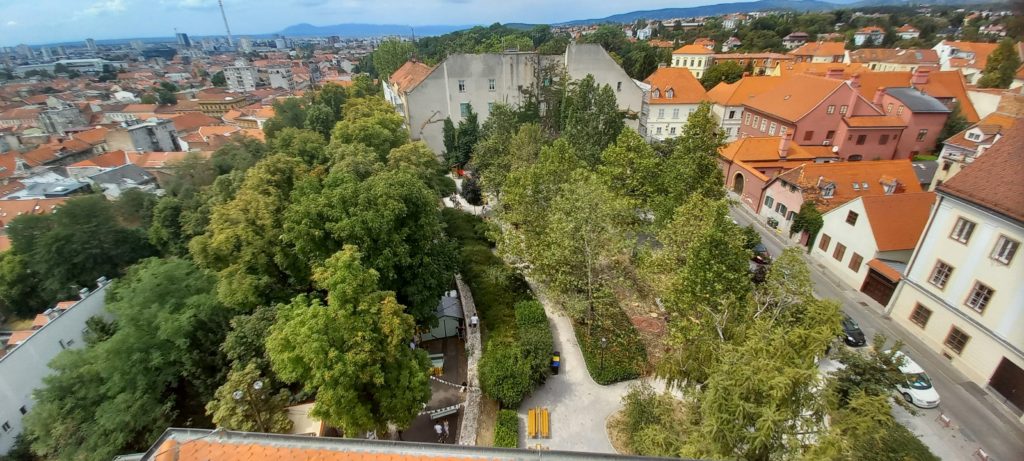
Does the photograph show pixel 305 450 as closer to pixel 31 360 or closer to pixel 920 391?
pixel 920 391

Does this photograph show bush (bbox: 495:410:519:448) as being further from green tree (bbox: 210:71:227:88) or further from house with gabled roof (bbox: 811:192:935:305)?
green tree (bbox: 210:71:227:88)

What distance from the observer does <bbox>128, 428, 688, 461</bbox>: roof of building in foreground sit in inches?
286

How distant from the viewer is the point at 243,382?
597 inches

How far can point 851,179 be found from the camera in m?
28.6

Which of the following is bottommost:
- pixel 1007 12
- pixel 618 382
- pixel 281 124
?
pixel 618 382

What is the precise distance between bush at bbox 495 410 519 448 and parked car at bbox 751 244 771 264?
1807cm

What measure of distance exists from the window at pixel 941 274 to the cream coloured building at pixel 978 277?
0.03 metres

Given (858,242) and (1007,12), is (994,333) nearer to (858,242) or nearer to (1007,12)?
(858,242)

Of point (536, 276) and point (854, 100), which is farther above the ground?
point (854, 100)

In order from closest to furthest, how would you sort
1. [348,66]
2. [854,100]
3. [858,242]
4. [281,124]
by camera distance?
[858,242] < [854,100] < [281,124] < [348,66]

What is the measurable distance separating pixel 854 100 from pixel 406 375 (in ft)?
141

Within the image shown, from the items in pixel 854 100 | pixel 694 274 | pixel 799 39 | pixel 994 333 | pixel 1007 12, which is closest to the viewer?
pixel 1007 12

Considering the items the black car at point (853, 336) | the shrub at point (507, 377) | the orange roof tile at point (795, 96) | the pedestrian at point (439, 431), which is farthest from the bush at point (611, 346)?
the orange roof tile at point (795, 96)

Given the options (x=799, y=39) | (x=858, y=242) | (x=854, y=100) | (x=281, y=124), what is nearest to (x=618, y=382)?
(x=858, y=242)
